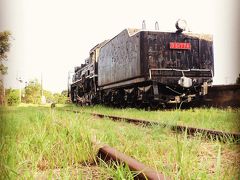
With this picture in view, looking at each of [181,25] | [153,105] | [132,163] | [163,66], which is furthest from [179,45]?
[132,163]

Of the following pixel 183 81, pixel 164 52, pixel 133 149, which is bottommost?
pixel 133 149

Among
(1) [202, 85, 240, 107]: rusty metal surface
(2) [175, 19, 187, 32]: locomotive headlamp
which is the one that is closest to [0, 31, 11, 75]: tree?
(1) [202, 85, 240, 107]: rusty metal surface

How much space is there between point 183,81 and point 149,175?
685 cm

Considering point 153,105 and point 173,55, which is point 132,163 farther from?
point 173,55

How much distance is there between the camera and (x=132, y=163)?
4.51ft

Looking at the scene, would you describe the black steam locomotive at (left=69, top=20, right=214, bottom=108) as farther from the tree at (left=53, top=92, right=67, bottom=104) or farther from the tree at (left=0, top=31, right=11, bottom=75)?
the tree at (left=0, top=31, right=11, bottom=75)

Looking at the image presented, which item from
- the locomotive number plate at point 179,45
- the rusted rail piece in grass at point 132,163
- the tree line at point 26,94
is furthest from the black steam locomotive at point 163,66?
the rusted rail piece in grass at point 132,163

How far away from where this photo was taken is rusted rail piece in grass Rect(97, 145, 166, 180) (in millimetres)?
1100

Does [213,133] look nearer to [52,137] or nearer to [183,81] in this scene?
[52,137]

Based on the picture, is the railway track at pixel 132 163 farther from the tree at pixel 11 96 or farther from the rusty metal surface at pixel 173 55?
the rusty metal surface at pixel 173 55

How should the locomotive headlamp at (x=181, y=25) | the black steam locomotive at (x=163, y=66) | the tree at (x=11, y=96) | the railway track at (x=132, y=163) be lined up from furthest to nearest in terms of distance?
the locomotive headlamp at (x=181, y=25) < the black steam locomotive at (x=163, y=66) < the railway track at (x=132, y=163) < the tree at (x=11, y=96)

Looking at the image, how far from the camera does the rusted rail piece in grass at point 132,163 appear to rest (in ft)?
3.61

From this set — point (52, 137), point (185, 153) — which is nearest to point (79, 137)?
point (52, 137)

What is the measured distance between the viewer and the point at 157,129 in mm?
3115
